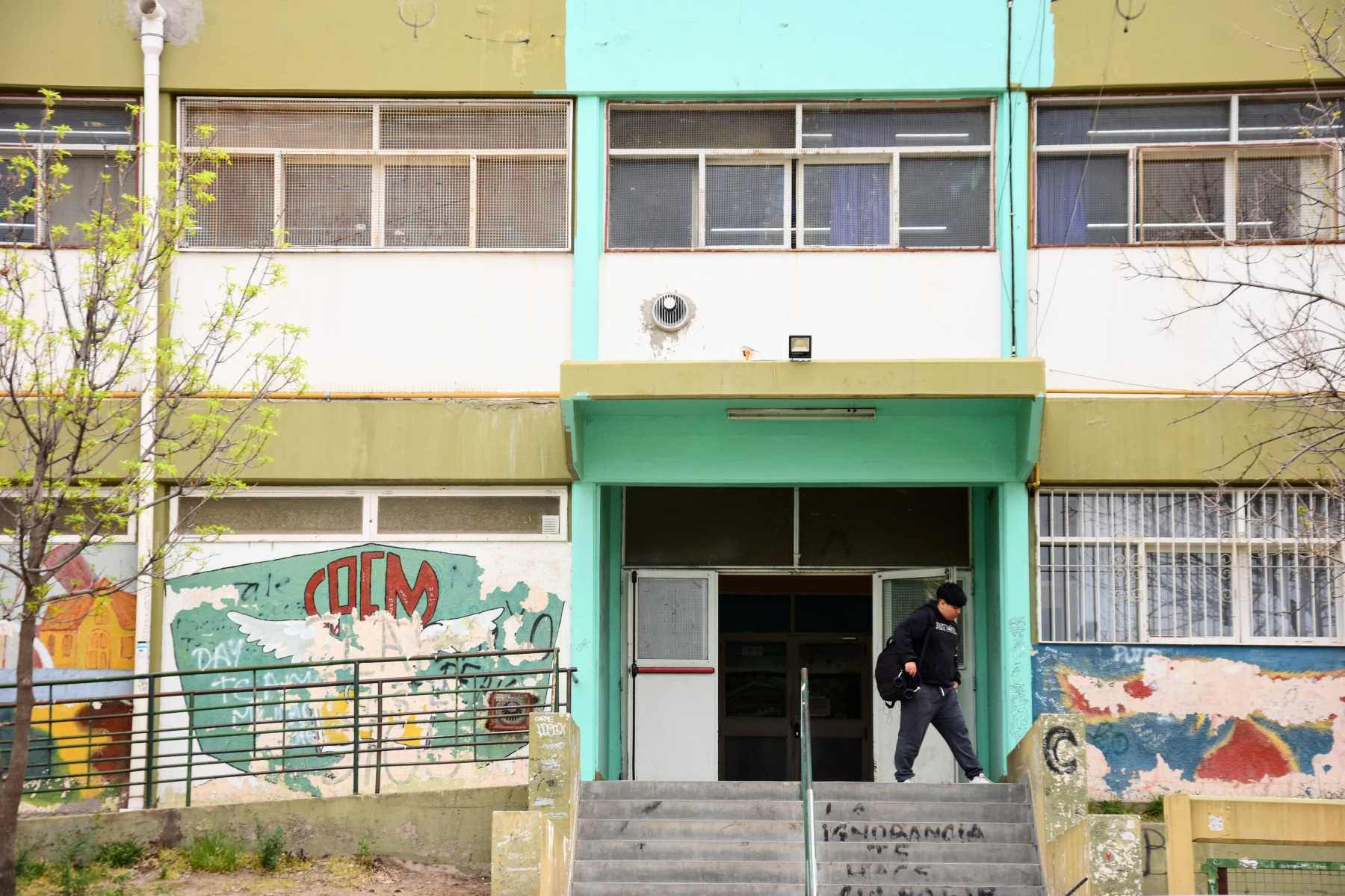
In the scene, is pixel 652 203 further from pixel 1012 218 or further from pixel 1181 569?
pixel 1181 569

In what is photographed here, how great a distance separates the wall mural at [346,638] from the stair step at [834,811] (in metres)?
1.83

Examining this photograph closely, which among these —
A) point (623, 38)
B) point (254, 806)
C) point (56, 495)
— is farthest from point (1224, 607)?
point (56, 495)

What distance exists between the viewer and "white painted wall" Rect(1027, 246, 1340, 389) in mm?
13586

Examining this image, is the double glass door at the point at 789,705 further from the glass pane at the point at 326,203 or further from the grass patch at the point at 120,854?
the grass patch at the point at 120,854

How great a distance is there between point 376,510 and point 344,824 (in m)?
2.84

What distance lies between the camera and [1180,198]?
14094mm

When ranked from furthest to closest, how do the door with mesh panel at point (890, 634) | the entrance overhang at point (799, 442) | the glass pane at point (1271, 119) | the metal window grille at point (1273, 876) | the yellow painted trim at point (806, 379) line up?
1. the door with mesh panel at point (890, 634)
2. the glass pane at point (1271, 119)
3. the entrance overhang at point (799, 442)
4. the yellow painted trim at point (806, 379)
5. the metal window grille at point (1273, 876)

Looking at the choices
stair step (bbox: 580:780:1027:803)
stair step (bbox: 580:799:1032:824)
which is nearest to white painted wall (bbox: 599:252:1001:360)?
stair step (bbox: 580:780:1027:803)

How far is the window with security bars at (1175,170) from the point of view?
14.0 metres

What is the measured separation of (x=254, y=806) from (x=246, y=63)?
21.3 feet

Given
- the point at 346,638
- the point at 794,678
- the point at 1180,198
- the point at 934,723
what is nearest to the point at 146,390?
the point at 346,638

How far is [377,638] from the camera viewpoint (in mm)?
→ 13688

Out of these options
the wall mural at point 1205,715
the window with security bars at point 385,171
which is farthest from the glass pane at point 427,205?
the wall mural at point 1205,715

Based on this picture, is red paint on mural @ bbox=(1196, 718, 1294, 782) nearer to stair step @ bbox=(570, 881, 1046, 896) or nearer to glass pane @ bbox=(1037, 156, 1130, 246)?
stair step @ bbox=(570, 881, 1046, 896)
